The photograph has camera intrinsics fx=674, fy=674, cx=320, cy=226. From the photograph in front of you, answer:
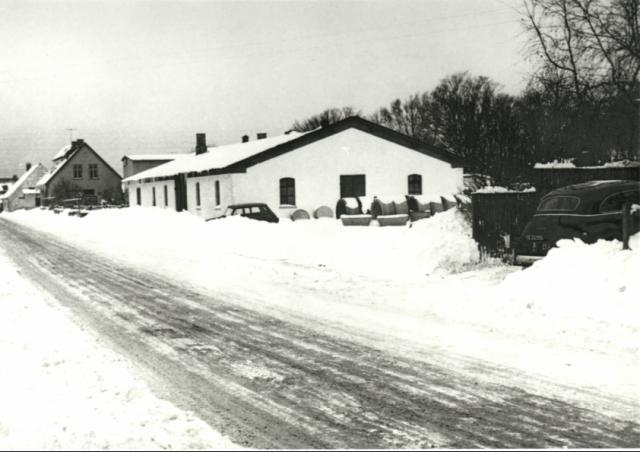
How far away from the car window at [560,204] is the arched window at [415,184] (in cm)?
2364

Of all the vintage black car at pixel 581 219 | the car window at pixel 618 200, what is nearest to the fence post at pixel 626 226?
the vintage black car at pixel 581 219

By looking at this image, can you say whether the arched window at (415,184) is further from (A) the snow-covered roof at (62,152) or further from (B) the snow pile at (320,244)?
(A) the snow-covered roof at (62,152)

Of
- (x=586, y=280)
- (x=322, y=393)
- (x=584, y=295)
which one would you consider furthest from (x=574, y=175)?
(x=322, y=393)

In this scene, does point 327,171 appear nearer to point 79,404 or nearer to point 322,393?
point 322,393

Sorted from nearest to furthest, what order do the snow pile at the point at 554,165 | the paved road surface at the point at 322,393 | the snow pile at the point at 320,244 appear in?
the paved road surface at the point at 322,393 < the snow pile at the point at 320,244 < the snow pile at the point at 554,165

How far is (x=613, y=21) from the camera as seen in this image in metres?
25.3

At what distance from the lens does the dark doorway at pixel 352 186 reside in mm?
35812

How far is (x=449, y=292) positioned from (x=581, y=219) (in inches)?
121

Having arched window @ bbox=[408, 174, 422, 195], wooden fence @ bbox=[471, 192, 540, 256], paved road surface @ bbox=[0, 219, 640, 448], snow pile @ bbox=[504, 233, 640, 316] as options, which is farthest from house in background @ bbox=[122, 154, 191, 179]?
paved road surface @ bbox=[0, 219, 640, 448]

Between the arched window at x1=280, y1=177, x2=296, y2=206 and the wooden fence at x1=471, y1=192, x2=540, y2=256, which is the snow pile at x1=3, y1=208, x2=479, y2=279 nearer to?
the wooden fence at x1=471, y1=192, x2=540, y2=256

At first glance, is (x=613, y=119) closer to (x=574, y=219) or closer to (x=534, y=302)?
(x=574, y=219)

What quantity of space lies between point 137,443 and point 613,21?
25817 millimetres

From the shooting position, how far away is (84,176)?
281 feet

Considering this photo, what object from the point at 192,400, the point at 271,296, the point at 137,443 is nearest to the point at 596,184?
the point at 271,296
